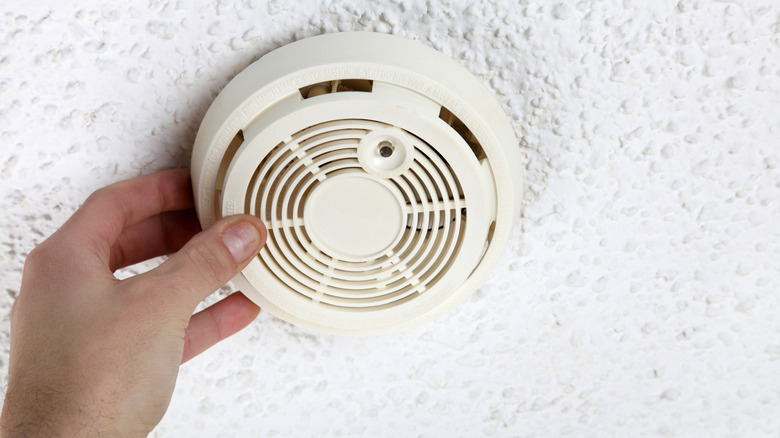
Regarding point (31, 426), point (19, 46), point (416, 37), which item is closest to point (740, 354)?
point (416, 37)

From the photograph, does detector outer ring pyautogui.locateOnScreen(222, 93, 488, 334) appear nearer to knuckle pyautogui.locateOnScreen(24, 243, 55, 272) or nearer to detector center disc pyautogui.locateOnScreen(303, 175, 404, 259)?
detector center disc pyautogui.locateOnScreen(303, 175, 404, 259)

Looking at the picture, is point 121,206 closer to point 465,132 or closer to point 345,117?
point 345,117

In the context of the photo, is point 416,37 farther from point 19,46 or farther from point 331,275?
point 19,46

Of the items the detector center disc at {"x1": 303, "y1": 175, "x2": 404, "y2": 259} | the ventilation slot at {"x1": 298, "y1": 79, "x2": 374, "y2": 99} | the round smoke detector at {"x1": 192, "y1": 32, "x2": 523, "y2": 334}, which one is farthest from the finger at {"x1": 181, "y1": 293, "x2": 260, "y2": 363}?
the ventilation slot at {"x1": 298, "y1": 79, "x2": 374, "y2": 99}

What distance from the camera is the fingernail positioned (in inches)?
24.5

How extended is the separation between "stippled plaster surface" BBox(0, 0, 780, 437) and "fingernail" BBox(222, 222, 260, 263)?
0.17 meters

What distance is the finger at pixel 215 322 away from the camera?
2.53ft

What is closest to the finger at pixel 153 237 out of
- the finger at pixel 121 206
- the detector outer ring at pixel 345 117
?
the finger at pixel 121 206

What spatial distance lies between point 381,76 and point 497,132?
14 centimetres

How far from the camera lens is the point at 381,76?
60 cm

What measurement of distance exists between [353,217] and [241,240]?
12 cm

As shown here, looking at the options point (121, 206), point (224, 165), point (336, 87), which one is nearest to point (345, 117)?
point (336, 87)

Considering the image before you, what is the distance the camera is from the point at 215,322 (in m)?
0.77

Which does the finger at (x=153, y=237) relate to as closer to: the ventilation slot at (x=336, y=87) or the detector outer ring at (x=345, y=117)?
the detector outer ring at (x=345, y=117)
